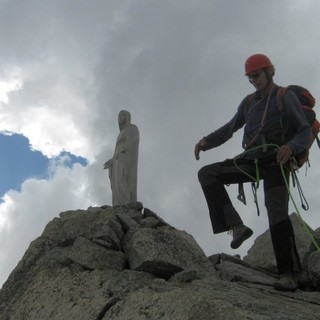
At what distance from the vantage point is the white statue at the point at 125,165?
49.3ft

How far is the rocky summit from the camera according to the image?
19.3 ft

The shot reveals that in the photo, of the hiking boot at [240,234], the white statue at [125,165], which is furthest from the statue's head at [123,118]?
the hiking boot at [240,234]

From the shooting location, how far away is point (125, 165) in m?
15.5

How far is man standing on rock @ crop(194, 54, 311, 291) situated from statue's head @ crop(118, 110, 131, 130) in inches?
341

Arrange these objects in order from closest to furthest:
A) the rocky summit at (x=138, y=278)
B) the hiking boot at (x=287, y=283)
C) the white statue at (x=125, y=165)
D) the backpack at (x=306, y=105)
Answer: the rocky summit at (x=138, y=278) < the hiking boot at (x=287, y=283) < the backpack at (x=306, y=105) < the white statue at (x=125, y=165)

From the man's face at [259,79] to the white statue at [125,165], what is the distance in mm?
7342

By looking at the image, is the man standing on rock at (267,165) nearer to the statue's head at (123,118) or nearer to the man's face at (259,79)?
the man's face at (259,79)

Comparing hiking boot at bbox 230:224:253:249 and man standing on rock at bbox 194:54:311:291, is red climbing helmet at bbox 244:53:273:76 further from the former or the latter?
hiking boot at bbox 230:224:253:249

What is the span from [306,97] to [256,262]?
373 centimetres

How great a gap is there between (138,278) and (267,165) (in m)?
2.42

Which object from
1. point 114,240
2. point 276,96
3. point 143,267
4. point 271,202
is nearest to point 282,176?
point 271,202

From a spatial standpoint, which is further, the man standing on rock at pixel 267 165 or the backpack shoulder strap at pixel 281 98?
the backpack shoulder strap at pixel 281 98

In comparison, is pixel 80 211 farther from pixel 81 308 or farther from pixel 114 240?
pixel 81 308

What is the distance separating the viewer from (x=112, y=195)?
1520 cm
